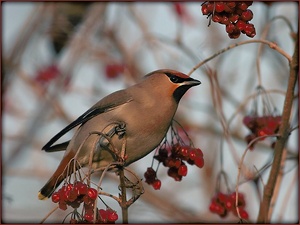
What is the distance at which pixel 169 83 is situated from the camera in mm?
4055

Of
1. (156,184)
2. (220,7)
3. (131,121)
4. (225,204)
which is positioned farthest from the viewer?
(131,121)

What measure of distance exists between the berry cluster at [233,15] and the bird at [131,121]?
80 centimetres

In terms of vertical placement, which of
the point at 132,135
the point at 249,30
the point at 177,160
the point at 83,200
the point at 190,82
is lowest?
the point at 83,200

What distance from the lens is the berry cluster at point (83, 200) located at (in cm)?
262

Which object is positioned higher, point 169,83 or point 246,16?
point 246,16

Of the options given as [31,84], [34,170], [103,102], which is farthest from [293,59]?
[31,84]

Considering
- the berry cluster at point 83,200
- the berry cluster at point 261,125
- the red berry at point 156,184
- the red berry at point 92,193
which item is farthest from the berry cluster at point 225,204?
the red berry at point 92,193

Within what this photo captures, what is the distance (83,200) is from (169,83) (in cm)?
157

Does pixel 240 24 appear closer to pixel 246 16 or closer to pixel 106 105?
pixel 246 16

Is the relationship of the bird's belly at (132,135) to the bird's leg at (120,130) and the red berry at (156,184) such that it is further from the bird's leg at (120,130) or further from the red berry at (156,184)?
the red berry at (156,184)

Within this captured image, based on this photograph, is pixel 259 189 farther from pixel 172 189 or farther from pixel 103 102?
pixel 172 189

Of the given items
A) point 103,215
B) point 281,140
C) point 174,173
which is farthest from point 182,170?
point 103,215

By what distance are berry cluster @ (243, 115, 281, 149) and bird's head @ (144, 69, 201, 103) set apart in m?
0.43

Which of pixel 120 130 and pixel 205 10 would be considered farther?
pixel 120 130
